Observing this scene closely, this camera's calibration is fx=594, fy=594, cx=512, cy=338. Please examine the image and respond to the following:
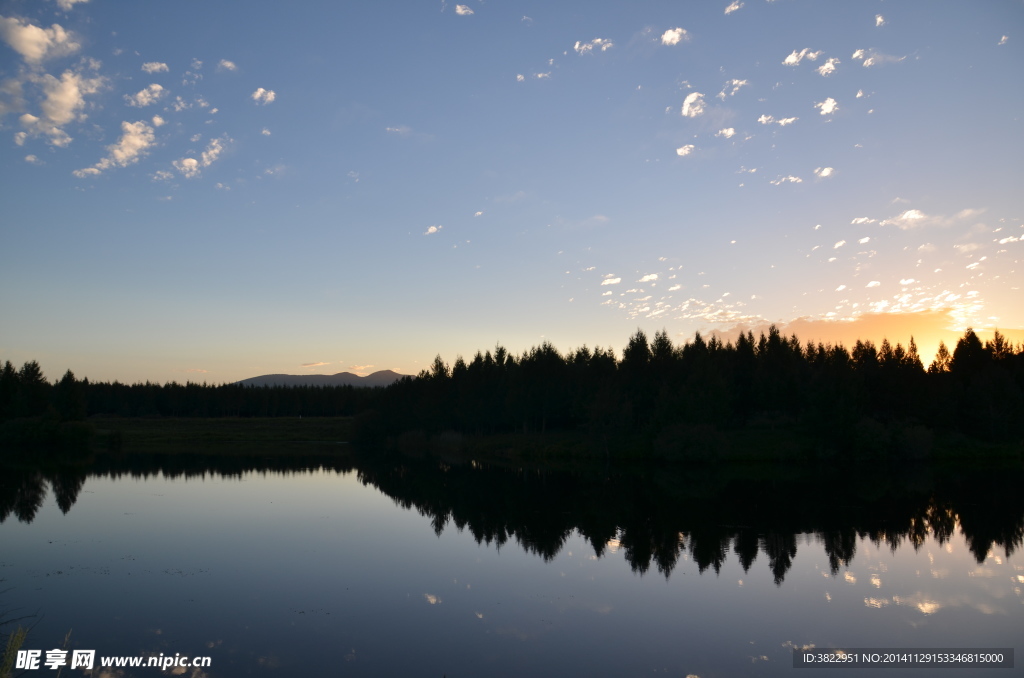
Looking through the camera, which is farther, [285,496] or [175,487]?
[175,487]

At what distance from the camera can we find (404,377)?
122 meters

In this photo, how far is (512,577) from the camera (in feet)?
69.0

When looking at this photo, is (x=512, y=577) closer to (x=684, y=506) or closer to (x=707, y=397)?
(x=684, y=506)

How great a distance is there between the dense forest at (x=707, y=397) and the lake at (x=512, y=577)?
24.8 meters

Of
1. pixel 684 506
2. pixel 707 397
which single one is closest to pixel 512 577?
pixel 684 506

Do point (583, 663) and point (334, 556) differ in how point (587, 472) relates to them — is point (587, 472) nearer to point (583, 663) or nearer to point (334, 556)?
point (334, 556)

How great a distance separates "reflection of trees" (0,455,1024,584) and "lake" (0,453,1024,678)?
24 centimetres

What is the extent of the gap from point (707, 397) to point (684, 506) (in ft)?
121

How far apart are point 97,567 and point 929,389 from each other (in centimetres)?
8420

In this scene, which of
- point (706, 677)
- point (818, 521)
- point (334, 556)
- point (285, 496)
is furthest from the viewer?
point (285, 496)

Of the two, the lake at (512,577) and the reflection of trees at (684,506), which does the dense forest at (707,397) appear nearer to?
the reflection of trees at (684,506)

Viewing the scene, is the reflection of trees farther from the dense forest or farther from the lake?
the dense forest

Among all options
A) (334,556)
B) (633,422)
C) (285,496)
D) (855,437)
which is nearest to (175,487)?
(285,496)

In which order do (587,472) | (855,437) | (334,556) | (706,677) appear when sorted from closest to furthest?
(706,677) → (334,556) → (587,472) → (855,437)
